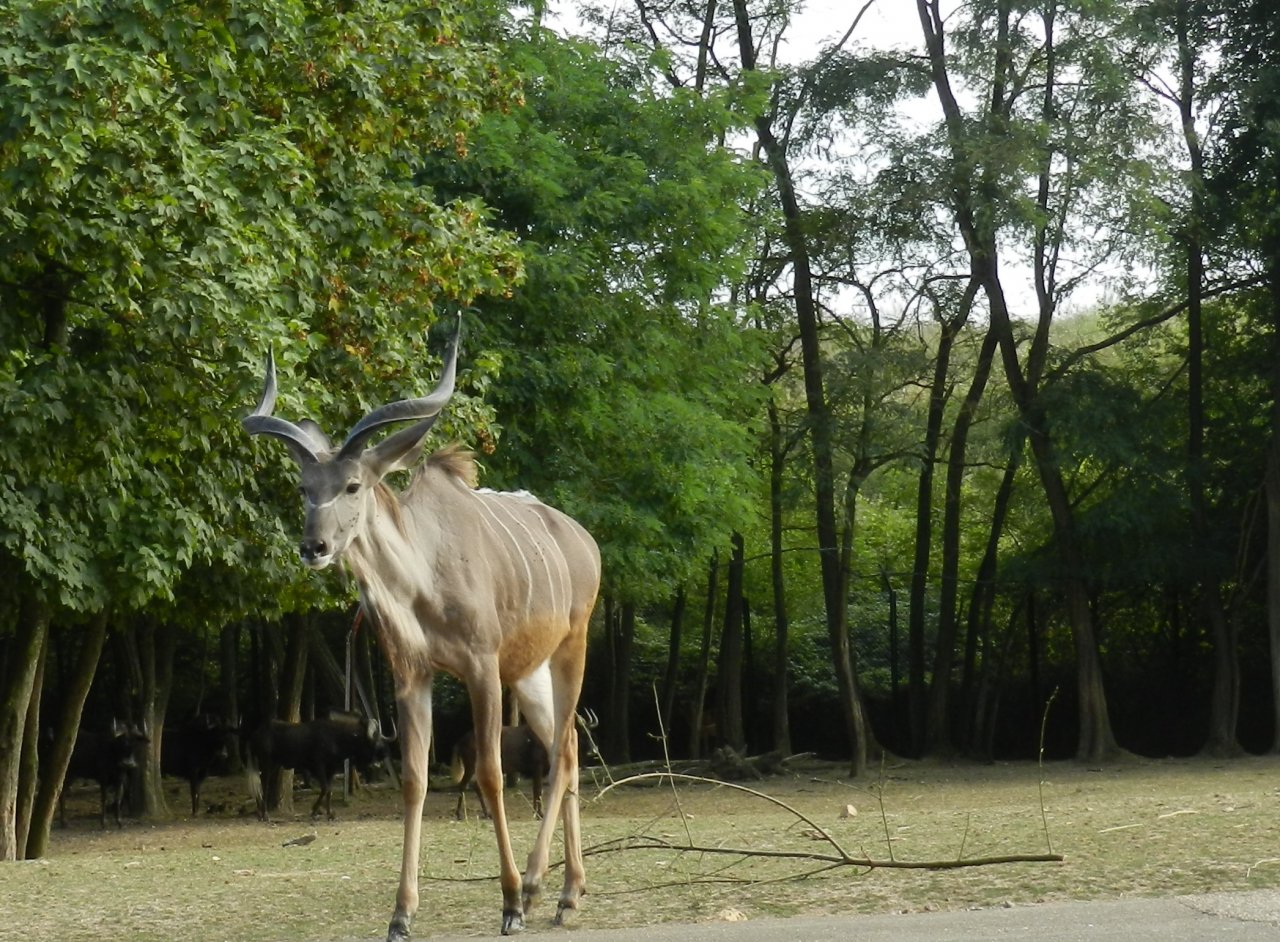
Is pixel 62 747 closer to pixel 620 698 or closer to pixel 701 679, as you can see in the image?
pixel 620 698

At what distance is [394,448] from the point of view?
8.44 metres

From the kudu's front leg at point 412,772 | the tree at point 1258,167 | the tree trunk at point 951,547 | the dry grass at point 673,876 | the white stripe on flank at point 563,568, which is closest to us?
the kudu's front leg at point 412,772

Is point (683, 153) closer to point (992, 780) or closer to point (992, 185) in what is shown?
point (992, 185)

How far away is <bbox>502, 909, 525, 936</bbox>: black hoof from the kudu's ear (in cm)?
213

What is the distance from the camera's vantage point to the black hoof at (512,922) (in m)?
8.37

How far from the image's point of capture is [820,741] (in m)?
41.6

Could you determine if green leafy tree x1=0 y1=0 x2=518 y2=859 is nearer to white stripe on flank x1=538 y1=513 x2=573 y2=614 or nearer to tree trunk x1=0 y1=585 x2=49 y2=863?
tree trunk x1=0 y1=585 x2=49 y2=863

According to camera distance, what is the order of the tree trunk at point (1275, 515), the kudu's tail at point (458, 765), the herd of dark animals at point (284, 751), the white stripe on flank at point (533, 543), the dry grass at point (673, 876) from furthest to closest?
the tree trunk at point (1275, 515), the herd of dark animals at point (284, 751), the kudu's tail at point (458, 765), the white stripe on flank at point (533, 543), the dry grass at point (673, 876)

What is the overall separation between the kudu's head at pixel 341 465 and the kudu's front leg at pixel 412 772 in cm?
84

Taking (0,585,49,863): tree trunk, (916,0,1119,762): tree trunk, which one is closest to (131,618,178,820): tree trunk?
(0,585,49,863): tree trunk

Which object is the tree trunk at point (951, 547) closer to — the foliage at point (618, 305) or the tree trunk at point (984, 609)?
the tree trunk at point (984, 609)

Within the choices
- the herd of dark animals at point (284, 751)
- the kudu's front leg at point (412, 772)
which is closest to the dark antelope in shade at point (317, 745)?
the herd of dark animals at point (284, 751)

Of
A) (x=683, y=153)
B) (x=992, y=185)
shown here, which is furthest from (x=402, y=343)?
(x=992, y=185)

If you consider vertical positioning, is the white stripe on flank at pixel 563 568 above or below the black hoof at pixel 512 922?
above
